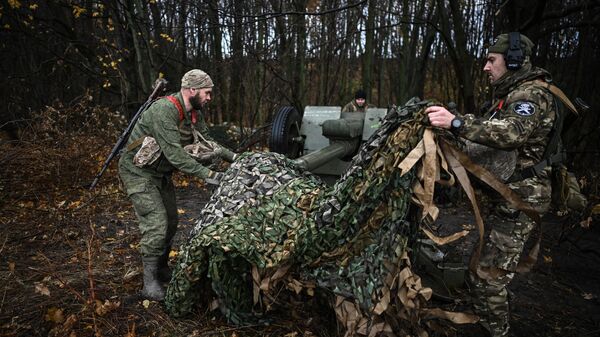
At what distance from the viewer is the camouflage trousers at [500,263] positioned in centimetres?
307

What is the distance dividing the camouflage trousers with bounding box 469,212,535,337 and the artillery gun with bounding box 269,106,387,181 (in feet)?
10.3

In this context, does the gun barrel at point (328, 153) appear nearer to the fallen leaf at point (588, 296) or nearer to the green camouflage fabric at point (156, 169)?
the green camouflage fabric at point (156, 169)

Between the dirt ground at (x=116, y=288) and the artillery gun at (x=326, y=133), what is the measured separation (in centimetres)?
206

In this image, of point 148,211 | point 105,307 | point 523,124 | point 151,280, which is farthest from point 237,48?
point 523,124

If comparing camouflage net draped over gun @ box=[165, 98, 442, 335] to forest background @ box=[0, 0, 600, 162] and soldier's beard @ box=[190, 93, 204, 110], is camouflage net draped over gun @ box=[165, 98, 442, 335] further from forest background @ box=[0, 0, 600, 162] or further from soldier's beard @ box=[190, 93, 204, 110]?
forest background @ box=[0, 0, 600, 162]

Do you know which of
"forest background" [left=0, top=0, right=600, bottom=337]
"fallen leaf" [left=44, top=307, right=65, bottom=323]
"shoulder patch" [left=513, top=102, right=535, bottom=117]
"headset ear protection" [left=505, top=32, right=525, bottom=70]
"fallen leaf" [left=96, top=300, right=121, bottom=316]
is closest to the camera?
"shoulder patch" [left=513, top=102, right=535, bottom=117]

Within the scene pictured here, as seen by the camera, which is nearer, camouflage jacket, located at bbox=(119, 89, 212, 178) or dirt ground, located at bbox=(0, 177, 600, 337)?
dirt ground, located at bbox=(0, 177, 600, 337)

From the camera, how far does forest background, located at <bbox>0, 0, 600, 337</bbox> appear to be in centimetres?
363

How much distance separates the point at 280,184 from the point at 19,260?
348 cm

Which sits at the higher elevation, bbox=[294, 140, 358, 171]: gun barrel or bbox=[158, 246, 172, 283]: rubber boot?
bbox=[294, 140, 358, 171]: gun barrel

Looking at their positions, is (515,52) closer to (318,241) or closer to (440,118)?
(440,118)

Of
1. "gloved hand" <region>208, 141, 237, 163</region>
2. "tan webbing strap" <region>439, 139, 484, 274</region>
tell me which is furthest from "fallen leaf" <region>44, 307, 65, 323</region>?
"tan webbing strap" <region>439, 139, 484, 274</region>

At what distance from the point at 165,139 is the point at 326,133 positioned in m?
3.65

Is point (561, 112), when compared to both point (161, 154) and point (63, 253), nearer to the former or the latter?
point (161, 154)
